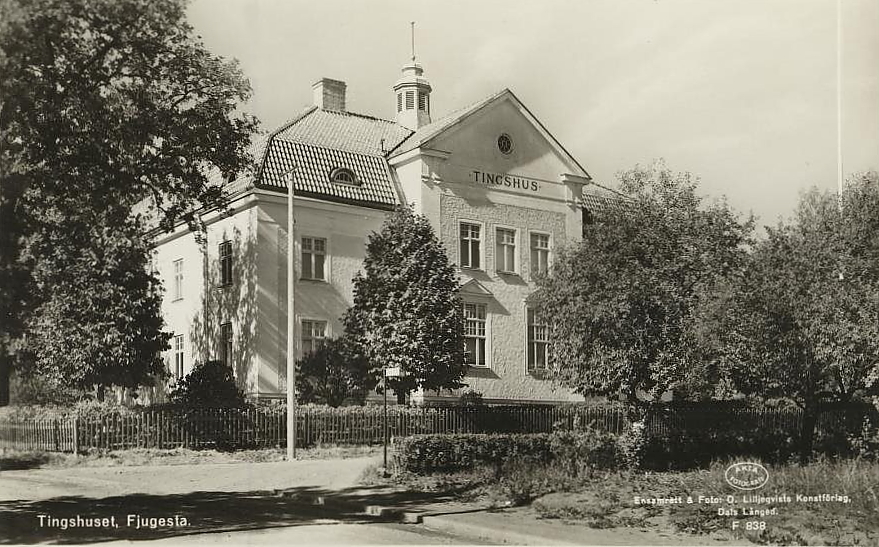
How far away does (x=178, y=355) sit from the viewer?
3594 centimetres

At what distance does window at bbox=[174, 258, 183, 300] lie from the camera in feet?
119

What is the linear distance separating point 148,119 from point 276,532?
25.2 feet

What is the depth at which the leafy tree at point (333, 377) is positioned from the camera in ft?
96.4

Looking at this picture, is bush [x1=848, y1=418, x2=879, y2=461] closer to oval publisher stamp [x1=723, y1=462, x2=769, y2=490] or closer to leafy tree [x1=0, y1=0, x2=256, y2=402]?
oval publisher stamp [x1=723, y1=462, x2=769, y2=490]

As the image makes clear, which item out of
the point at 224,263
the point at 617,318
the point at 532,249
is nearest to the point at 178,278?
the point at 224,263

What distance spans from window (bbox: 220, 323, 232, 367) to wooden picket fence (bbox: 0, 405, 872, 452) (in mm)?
7425

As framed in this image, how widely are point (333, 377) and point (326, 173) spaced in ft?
24.2

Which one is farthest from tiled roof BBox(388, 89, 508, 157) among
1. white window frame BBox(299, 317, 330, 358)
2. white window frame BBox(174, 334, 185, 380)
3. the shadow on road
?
the shadow on road

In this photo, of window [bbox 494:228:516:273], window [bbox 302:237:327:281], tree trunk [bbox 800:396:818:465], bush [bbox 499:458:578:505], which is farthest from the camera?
window [bbox 494:228:516:273]

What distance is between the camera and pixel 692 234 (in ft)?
121

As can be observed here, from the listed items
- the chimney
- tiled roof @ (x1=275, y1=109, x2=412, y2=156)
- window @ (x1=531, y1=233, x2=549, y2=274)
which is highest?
the chimney

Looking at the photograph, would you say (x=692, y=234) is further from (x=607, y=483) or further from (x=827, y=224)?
(x=607, y=483)

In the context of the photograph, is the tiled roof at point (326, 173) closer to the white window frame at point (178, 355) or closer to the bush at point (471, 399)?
the bush at point (471, 399)

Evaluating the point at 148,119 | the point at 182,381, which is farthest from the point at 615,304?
the point at 182,381
